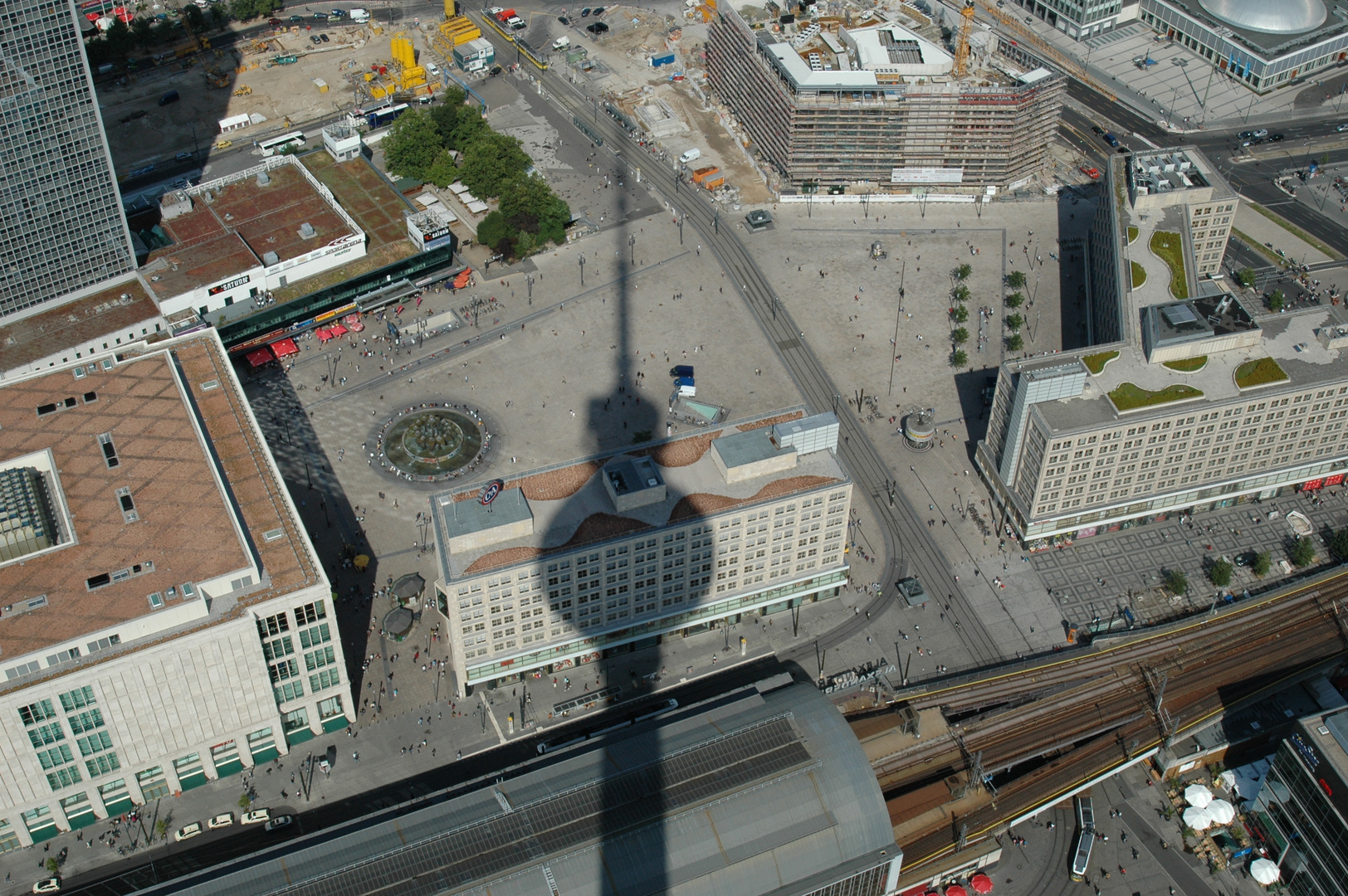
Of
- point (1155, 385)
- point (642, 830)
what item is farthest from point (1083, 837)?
point (1155, 385)

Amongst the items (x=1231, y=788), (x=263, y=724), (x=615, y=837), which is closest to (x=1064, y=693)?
(x=1231, y=788)

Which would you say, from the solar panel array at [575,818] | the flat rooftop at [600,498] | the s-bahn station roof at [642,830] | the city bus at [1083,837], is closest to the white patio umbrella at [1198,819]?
the city bus at [1083,837]

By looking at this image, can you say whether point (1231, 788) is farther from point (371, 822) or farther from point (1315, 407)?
point (371, 822)

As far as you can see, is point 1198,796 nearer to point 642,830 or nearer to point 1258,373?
point 1258,373

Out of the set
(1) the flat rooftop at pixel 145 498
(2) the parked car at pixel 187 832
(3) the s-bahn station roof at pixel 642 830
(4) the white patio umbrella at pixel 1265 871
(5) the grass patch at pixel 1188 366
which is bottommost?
(4) the white patio umbrella at pixel 1265 871

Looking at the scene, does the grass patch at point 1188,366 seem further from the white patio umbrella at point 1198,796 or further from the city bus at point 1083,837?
the city bus at point 1083,837

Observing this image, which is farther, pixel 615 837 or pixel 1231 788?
pixel 1231 788

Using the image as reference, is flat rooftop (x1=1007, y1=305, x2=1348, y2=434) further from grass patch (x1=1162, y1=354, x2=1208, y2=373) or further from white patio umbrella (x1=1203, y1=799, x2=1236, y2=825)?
white patio umbrella (x1=1203, y1=799, x2=1236, y2=825)
